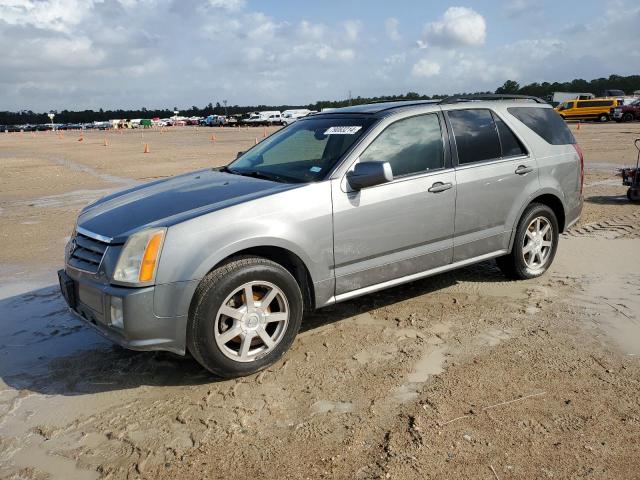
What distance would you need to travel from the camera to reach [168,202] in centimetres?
397

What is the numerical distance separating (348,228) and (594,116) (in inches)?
1679

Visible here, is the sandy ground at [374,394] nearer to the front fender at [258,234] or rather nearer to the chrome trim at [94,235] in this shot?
the front fender at [258,234]

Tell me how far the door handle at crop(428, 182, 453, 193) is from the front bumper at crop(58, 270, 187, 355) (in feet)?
7.38

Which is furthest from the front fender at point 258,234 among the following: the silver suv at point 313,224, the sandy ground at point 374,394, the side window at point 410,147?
the sandy ground at point 374,394

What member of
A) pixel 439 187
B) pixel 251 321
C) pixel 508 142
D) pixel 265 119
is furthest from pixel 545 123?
pixel 265 119

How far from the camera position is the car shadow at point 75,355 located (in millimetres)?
3787

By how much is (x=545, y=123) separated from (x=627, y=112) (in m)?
38.8

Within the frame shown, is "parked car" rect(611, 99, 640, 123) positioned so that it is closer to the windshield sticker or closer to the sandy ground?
the sandy ground

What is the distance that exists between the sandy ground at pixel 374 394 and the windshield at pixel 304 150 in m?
1.31

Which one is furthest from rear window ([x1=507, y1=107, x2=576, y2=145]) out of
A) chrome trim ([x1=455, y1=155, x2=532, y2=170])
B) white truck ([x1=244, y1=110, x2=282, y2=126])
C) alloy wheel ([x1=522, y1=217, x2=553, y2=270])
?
white truck ([x1=244, y1=110, x2=282, y2=126])

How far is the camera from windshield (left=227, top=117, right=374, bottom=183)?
14.1 feet

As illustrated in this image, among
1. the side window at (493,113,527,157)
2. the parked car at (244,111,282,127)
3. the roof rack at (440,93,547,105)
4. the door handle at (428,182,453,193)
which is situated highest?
the parked car at (244,111,282,127)

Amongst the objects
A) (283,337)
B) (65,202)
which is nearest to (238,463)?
(283,337)

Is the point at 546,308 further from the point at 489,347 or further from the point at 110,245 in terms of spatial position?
the point at 110,245
